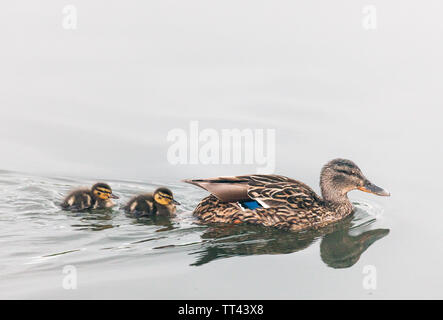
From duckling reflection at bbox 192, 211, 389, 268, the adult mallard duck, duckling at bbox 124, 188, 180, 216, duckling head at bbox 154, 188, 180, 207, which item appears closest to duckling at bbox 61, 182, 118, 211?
duckling at bbox 124, 188, 180, 216

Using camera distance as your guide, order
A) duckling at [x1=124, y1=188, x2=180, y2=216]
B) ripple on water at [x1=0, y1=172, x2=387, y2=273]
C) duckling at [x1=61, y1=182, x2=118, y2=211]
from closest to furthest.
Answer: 1. ripple on water at [x1=0, y1=172, x2=387, y2=273]
2. duckling at [x1=124, y1=188, x2=180, y2=216]
3. duckling at [x1=61, y1=182, x2=118, y2=211]

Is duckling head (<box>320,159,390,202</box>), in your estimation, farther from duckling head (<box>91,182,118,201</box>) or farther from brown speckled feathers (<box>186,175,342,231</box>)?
duckling head (<box>91,182,118,201</box>)

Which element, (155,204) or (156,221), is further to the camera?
(155,204)

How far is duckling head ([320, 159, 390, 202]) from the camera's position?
6.43 metres

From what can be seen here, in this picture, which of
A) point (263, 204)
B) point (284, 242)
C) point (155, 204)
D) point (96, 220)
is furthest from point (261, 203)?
Result: point (96, 220)

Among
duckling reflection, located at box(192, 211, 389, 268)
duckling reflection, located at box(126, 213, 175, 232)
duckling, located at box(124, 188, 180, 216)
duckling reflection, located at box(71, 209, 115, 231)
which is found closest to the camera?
duckling reflection, located at box(192, 211, 389, 268)

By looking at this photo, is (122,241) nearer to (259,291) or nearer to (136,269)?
(136,269)

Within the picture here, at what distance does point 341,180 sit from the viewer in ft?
21.1

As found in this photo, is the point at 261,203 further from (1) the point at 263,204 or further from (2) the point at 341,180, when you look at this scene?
(2) the point at 341,180

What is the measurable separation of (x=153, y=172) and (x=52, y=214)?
139cm

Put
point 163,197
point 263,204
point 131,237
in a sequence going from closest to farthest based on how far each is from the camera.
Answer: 1. point 131,237
2. point 263,204
3. point 163,197

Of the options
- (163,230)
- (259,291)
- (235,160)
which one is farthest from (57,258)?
(235,160)

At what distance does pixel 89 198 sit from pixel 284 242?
1799 mm

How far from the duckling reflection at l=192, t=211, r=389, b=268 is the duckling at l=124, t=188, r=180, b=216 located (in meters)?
0.57
